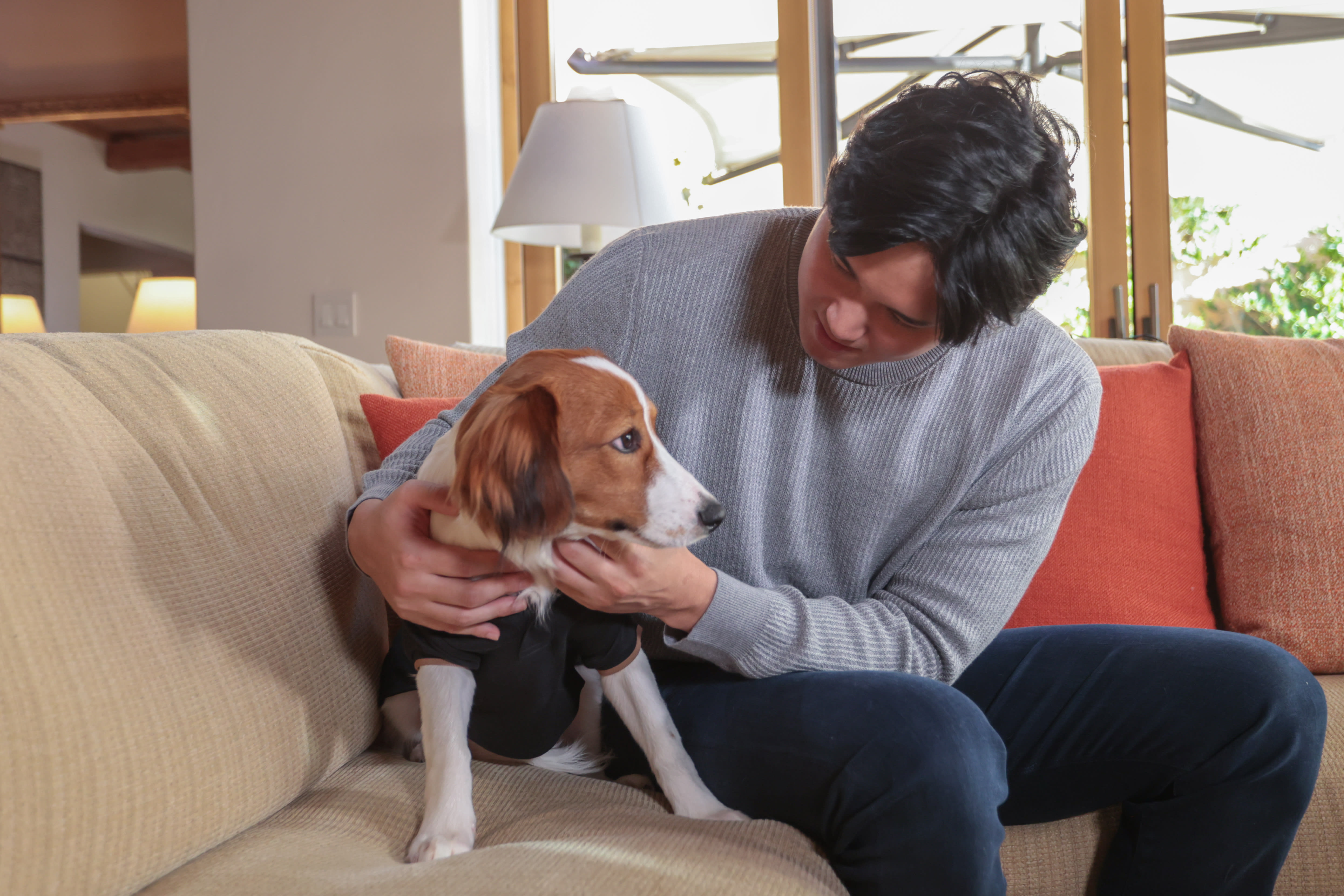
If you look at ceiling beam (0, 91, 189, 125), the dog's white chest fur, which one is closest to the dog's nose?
the dog's white chest fur

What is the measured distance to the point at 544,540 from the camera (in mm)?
1004

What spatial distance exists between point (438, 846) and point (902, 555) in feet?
2.08

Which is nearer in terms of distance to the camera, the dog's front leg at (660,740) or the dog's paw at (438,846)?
the dog's paw at (438,846)

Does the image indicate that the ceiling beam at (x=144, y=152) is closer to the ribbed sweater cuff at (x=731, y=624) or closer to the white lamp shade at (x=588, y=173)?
the white lamp shade at (x=588, y=173)

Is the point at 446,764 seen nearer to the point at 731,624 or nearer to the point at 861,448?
the point at 731,624

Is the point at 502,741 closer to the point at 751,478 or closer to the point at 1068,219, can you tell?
the point at 751,478

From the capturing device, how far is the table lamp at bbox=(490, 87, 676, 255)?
8.22 feet

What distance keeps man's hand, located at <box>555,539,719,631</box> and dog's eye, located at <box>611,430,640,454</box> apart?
3.8 inches

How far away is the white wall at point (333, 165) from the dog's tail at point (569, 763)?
6.33 feet

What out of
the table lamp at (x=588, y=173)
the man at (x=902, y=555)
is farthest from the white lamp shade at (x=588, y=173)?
the man at (x=902, y=555)

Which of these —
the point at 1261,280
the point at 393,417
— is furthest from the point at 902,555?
the point at 1261,280

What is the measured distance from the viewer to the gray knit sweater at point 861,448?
46.9 inches

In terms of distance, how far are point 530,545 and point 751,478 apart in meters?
0.33

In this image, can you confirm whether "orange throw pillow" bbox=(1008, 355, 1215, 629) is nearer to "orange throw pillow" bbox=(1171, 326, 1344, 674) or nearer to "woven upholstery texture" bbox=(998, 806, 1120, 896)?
"orange throw pillow" bbox=(1171, 326, 1344, 674)
